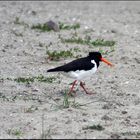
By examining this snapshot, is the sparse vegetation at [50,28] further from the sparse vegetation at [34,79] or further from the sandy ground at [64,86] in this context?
the sparse vegetation at [34,79]

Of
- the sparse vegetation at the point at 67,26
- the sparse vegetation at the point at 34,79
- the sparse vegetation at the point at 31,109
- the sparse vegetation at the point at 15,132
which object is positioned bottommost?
the sparse vegetation at the point at 67,26

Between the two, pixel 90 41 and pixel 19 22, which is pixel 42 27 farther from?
pixel 90 41

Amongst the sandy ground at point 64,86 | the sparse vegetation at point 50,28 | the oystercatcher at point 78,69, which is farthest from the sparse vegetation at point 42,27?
the oystercatcher at point 78,69

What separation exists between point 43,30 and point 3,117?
769cm

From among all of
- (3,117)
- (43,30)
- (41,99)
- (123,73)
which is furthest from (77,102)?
(43,30)

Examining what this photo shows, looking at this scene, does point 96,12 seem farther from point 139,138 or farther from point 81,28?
point 139,138

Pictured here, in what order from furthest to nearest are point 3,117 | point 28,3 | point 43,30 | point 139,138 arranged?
point 28,3 < point 43,30 < point 3,117 < point 139,138

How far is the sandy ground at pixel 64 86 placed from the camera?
938cm

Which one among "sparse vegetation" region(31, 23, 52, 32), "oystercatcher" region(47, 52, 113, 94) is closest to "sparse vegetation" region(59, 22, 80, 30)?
"sparse vegetation" region(31, 23, 52, 32)

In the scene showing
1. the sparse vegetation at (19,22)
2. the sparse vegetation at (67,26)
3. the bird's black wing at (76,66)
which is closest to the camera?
the bird's black wing at (76,66)

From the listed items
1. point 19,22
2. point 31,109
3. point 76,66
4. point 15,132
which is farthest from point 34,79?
point 19,22

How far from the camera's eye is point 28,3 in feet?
75.7

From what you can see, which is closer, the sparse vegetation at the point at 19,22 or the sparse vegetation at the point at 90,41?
the sparse vegetation at the point at 90,41

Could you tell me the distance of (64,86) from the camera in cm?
1205
